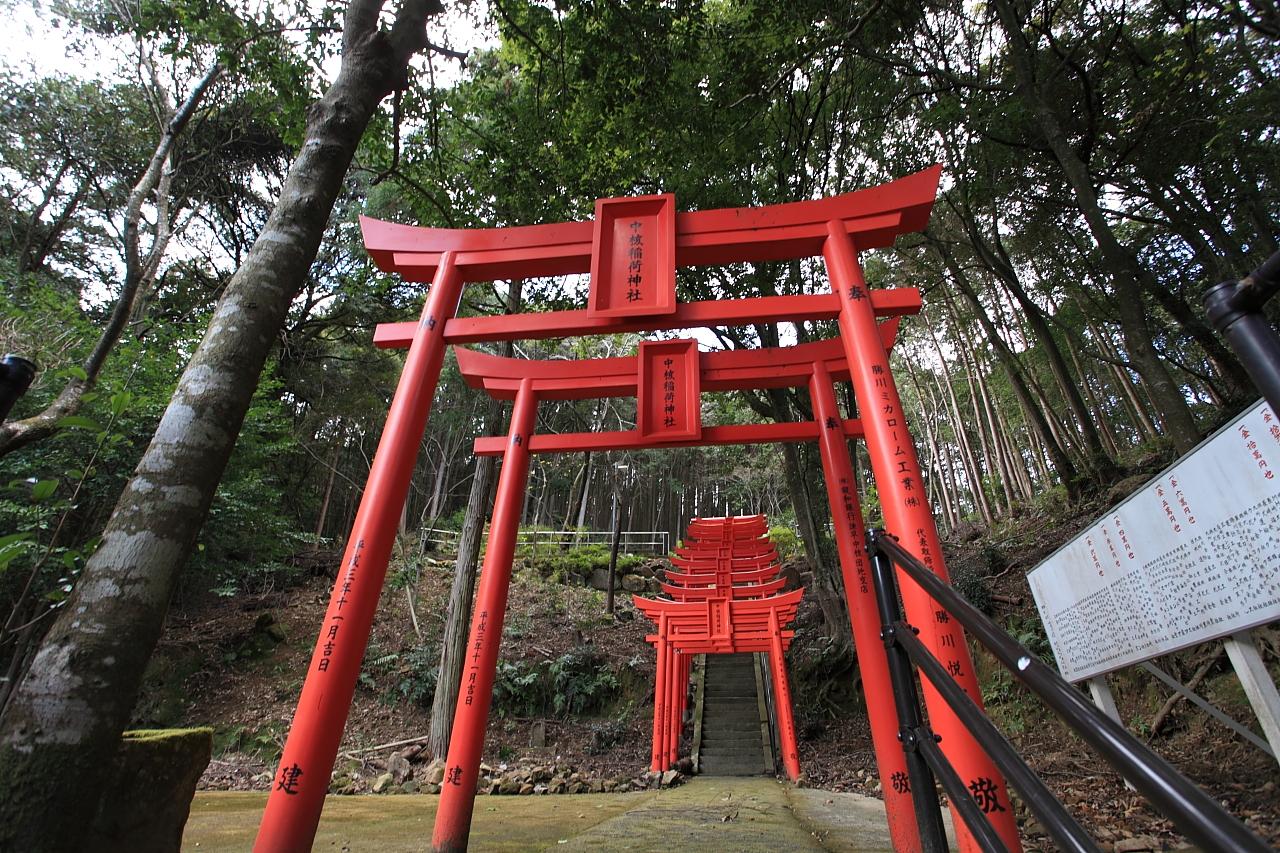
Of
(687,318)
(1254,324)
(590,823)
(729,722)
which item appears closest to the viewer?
(1254,324)

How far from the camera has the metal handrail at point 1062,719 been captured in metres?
0.49

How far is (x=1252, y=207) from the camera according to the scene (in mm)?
7043

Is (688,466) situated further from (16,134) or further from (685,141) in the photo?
(16,134)

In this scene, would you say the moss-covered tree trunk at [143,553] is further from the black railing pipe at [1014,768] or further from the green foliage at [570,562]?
the green foliage at [570,562]

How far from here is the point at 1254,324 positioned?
0.66 meters

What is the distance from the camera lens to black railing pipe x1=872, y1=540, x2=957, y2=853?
1.17 m

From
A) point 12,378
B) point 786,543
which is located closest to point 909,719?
point 12,378

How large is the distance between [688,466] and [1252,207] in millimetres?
18559

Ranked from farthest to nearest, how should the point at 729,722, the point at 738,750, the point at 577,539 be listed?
the point at 577,539 → the point at 729,722 → the point at 738,750

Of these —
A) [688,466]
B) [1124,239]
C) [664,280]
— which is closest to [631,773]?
[664,280]

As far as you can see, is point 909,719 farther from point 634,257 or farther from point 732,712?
point 732,712

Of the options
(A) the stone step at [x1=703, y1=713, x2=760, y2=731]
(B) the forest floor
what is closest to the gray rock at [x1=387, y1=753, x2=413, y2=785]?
(B) the forest floor

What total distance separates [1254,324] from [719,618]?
953cm

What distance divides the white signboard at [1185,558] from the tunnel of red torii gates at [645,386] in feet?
3.95
